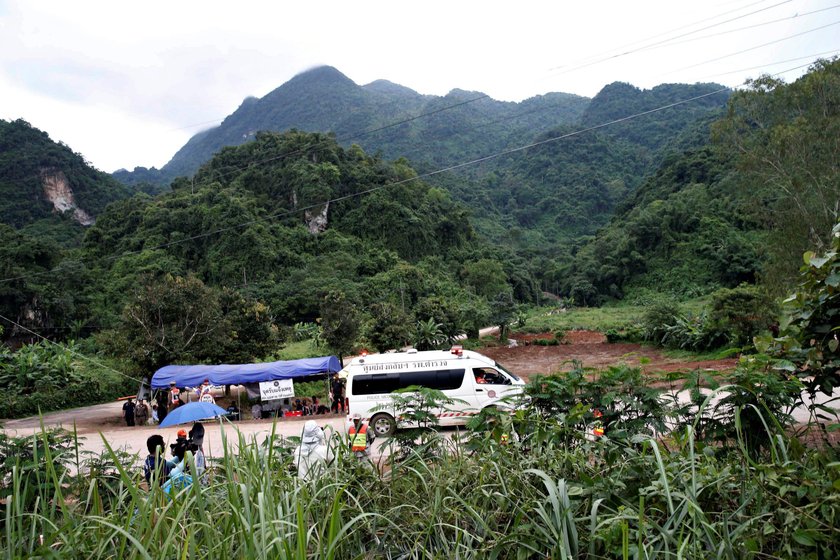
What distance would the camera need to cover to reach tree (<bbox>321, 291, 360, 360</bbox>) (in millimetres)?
20328

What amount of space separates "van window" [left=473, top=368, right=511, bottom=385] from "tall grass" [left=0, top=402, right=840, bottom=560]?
8.39m

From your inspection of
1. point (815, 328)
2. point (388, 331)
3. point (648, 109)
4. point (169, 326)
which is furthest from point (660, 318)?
point (648, 109)

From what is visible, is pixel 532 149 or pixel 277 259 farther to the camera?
pixel 532 149

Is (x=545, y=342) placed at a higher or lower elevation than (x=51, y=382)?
lower

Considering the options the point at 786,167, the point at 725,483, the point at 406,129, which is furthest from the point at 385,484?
the point at 406,129

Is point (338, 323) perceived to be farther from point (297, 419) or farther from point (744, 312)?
point (744, 312)

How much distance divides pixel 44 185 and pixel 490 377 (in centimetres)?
7590

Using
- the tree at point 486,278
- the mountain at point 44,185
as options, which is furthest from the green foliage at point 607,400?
the mountain at point 44,185

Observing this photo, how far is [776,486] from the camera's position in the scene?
2211mm

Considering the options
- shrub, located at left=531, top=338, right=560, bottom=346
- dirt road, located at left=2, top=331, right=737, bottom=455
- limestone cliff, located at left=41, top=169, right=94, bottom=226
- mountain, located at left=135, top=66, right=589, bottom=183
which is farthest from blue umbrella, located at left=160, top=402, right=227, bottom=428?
mountain, located at left=135, top=66, right=589, bottom=183

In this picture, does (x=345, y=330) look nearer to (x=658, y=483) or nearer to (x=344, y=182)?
(x=658, y=483)

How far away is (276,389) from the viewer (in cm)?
1455

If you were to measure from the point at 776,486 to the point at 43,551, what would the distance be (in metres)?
2.99

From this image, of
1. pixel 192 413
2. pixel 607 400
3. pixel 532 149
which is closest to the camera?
pixel 607 400
